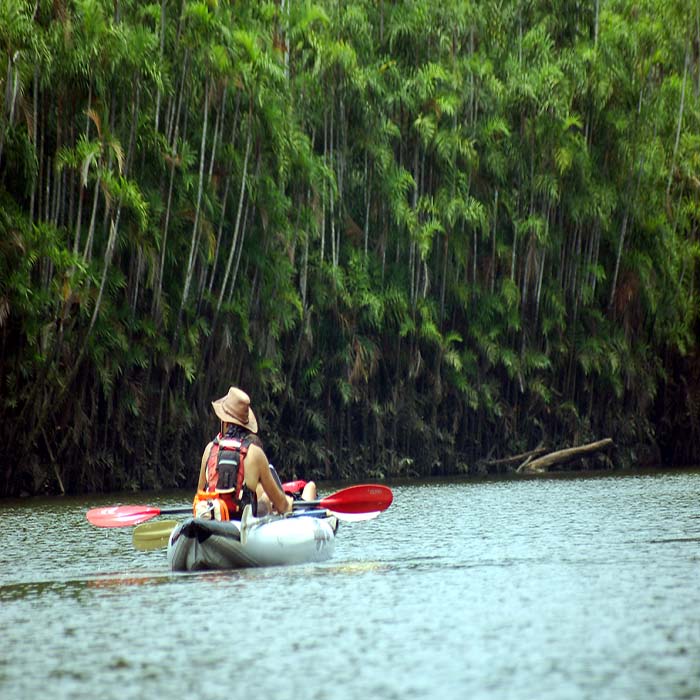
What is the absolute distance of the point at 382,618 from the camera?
7.46m

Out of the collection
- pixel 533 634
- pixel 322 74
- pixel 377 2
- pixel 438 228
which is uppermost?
pixel 377 2

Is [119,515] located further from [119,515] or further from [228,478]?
[228,478]

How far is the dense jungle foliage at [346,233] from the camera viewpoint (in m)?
18.4

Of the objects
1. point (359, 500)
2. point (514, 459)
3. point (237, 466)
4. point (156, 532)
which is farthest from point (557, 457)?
point (237, 466)

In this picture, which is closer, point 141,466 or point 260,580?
point 260,580

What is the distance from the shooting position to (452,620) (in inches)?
287

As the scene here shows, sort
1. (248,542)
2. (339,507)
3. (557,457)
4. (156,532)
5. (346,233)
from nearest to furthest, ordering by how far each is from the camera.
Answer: (248,542), (156,532), (339,507), (346,233), (557,457)

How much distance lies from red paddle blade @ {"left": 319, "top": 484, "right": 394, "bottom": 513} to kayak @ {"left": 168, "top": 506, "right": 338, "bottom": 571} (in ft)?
2.84

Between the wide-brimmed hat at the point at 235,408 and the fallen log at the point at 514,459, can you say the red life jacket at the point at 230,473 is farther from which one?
the fallen log at the point at 514,459

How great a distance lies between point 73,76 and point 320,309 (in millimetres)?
6587

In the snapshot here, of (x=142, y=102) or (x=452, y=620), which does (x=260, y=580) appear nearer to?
(x=452, y=620)

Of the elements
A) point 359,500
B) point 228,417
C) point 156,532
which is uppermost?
point 228,417

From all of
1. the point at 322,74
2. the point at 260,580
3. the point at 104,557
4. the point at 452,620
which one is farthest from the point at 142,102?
the point at 452,620

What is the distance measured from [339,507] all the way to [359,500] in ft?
0.55
